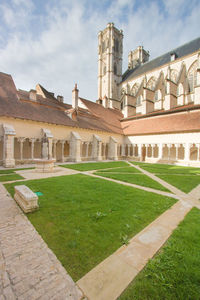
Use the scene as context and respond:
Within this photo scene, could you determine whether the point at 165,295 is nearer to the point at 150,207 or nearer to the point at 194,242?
the point at 194,242

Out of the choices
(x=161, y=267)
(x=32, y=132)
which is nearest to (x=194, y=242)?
(x=161, y=267)

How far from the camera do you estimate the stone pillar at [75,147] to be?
18891mm

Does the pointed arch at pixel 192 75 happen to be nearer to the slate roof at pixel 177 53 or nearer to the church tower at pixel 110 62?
the slate roof at pixel 177 53

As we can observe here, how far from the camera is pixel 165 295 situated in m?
2.00

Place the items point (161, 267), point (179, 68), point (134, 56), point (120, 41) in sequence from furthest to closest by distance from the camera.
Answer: point (134, 56)
point (120, 41)
point (179, 68)
point (161, 267)

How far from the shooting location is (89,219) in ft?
13.2

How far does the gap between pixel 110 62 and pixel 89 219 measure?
44.6 meters

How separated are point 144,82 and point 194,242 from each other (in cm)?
3638

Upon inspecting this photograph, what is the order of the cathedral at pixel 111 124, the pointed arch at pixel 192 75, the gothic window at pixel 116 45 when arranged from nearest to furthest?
the cathedral at pixel 111 124
the pointed arch at pixel 192 75
the gothic window at pixel 116 45

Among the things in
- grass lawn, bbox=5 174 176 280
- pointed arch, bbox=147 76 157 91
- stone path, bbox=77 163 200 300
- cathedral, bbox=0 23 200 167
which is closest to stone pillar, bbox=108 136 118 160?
cathedral, bbox=0 23 200 167

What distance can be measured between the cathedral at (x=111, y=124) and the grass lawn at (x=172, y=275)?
13.5 meters

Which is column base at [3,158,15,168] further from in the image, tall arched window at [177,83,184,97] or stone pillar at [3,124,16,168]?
tall arched window at [177,83,184,97]

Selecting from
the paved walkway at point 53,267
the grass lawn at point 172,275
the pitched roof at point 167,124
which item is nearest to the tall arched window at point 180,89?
the pitched roof at point 167,124

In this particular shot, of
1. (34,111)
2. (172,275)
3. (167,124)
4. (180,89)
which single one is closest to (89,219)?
(172,275)
